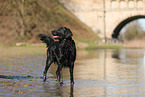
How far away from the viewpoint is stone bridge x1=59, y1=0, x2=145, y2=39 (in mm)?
62656

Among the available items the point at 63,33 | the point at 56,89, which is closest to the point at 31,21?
the point at 63,33

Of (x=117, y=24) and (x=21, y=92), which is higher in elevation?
(x=117, y=24)

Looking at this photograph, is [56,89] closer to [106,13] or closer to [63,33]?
[63,33]

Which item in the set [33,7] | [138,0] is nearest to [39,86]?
[33,7]

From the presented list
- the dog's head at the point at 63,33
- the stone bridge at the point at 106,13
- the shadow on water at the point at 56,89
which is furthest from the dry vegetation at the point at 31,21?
the shadow on water at the point at 56,89

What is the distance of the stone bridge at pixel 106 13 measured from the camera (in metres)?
62.7

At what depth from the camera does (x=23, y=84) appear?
32.0 feet

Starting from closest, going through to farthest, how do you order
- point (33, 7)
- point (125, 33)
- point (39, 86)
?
point (39, 86)
point (33, 7)
point (125, 33)

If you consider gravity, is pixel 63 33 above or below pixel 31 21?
below

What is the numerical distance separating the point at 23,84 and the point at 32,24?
138ft

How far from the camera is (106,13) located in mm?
64438

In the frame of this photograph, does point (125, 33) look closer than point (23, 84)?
No

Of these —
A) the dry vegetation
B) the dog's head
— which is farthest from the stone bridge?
the dog's head

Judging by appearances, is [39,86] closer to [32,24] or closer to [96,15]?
[32,24]
